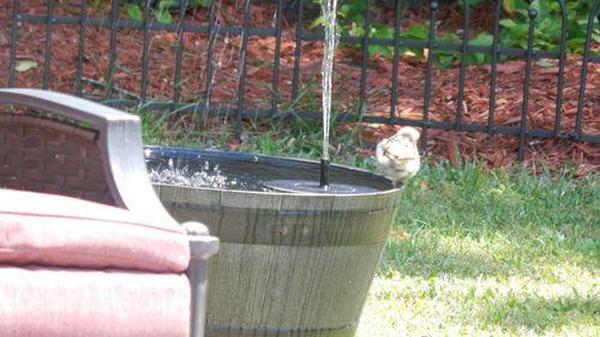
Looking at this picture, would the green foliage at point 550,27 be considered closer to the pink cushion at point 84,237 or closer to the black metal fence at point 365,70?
the black metal fence at point 365,70

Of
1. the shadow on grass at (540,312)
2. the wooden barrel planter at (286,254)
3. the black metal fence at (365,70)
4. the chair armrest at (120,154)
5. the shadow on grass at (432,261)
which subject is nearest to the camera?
the chair armrest at (120,154)

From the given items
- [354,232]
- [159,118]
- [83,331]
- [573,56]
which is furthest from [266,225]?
[573,56]

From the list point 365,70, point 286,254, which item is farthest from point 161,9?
point 286,254

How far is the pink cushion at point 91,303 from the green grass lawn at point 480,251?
175cm

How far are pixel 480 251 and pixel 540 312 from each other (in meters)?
0.93

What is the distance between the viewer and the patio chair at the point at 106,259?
9.59ft

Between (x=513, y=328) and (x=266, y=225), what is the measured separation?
148cm

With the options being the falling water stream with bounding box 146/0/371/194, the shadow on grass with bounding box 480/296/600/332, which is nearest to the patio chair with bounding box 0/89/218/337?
the falling water stream with bounding box 146/0/371/194

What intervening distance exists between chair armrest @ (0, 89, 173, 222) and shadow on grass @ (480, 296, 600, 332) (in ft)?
6.49

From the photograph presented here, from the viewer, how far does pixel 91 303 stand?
117 inches

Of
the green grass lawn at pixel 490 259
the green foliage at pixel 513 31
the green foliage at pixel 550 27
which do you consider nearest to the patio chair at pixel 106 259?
the green grass lawn at pixel 490 259

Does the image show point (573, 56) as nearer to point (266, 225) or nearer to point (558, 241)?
point (558, 241)

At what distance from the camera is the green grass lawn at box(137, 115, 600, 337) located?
16.2ft

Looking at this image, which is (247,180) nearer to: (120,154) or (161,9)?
(120,154)
